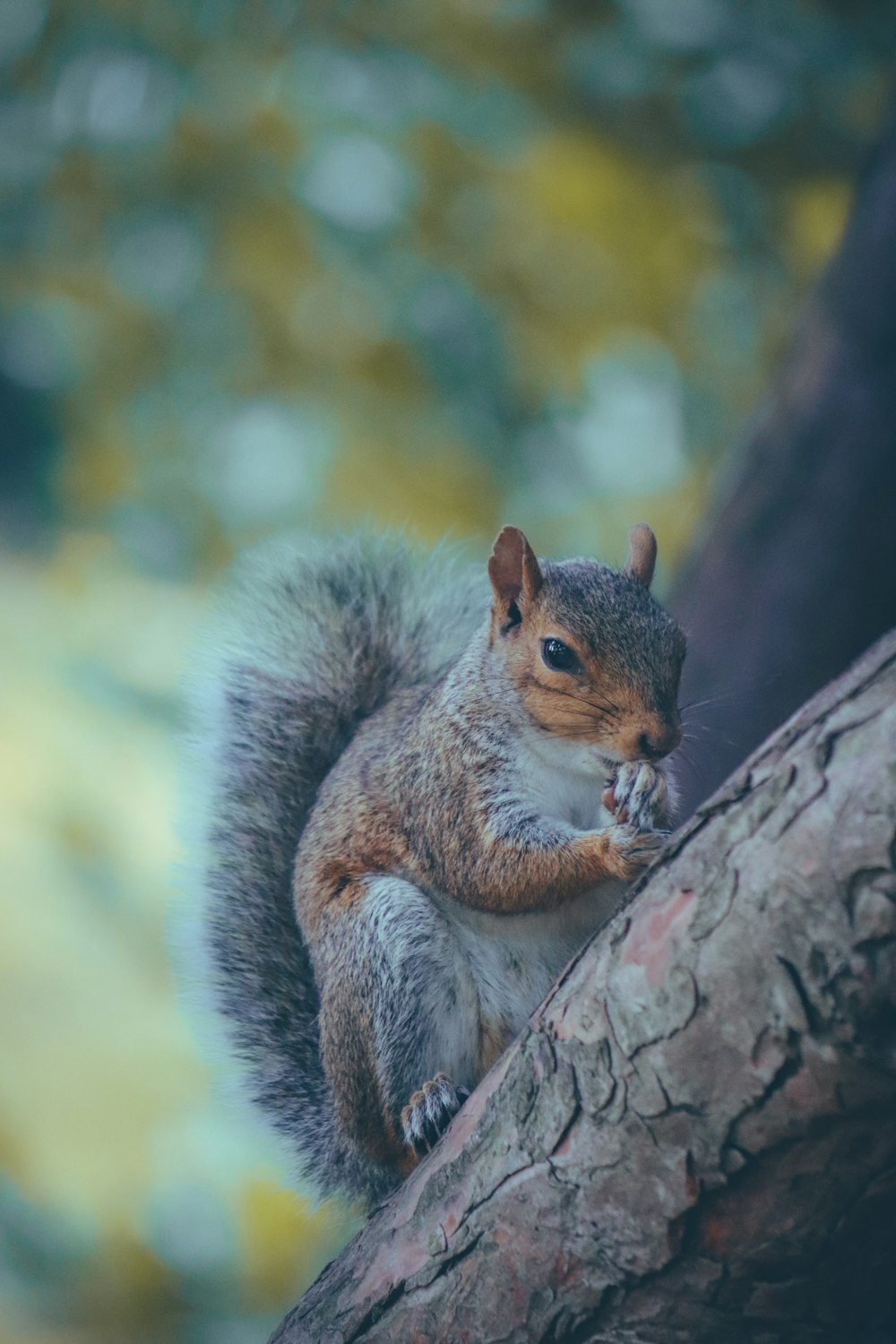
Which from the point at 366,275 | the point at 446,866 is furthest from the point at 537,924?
the point at 366,275

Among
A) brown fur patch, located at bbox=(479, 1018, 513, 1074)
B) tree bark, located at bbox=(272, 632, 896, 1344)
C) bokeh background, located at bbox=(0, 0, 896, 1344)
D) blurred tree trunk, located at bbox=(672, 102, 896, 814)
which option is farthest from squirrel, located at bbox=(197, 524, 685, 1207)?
bokeh background, located at bbox=(0, 0, 896, 1344)

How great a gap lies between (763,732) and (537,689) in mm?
731

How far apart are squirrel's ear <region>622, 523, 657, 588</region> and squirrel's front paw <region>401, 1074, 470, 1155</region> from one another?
0.63 meters

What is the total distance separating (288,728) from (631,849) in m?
0.73

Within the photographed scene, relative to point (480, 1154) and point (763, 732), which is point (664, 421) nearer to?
point (763, 732)

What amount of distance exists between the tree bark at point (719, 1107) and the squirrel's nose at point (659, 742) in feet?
0.97

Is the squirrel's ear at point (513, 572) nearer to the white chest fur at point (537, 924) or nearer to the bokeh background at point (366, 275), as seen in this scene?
the white chest fur at point (537, 924)

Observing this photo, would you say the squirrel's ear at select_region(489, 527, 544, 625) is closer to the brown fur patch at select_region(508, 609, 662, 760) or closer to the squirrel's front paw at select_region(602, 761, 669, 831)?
the brown fur patch at select_region(508, 609, 662, 760)

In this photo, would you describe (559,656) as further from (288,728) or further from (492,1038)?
(288,728)

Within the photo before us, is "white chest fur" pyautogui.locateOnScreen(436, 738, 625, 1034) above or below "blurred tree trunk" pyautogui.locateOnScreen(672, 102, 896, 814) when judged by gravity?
below

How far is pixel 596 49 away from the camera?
2791mm

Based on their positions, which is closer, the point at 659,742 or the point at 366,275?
the point at 659,742

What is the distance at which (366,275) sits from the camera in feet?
9.19

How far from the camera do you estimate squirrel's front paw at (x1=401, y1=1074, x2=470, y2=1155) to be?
4.07 feet
